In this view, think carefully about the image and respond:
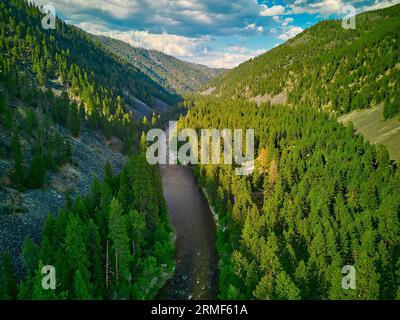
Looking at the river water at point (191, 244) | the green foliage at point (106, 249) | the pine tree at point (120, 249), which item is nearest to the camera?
the green foliage at point (106, 249)

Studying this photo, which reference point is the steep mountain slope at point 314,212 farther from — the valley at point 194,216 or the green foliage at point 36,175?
the green foliage at point 36,175

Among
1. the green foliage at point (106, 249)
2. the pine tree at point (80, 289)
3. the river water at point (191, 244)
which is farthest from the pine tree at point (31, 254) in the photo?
the river water at point (191, 244)

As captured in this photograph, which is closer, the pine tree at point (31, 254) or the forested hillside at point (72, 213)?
the forested hillside at point (72, 213)

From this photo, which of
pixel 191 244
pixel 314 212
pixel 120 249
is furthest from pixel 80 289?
pixel 314 212

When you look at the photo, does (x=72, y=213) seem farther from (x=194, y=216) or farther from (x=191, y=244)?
(x=194, y=216)
